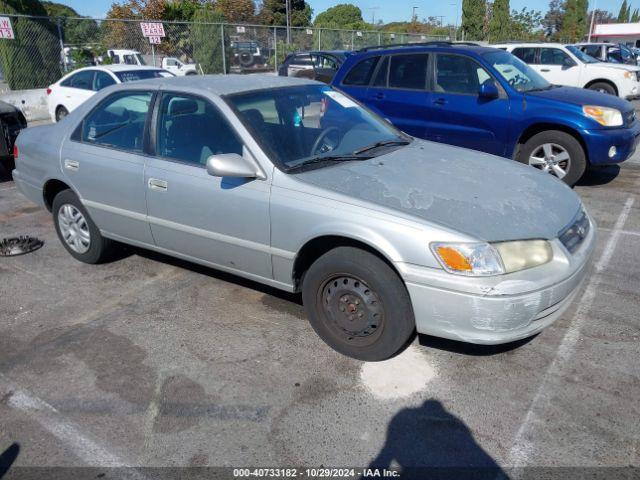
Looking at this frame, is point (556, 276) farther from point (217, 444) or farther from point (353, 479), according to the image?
point (217, 444)

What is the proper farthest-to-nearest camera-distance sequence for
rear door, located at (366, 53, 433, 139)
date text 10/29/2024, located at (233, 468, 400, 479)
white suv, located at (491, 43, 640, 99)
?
white suv, located at (491, 43, 640, 99)
rear door, located at (366, 53, 433, 139)
date text 10/29/2024, located at (233, 468, 400, 479)

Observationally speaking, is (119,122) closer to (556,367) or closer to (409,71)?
(556,367)

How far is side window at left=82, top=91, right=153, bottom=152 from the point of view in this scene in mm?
4098

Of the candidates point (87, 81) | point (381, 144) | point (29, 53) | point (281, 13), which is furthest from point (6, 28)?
point (281, 13)

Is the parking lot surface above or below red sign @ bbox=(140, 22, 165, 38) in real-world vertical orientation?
below

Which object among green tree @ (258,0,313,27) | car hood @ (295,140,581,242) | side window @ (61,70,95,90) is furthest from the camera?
green tree @ (258,0,313,27)

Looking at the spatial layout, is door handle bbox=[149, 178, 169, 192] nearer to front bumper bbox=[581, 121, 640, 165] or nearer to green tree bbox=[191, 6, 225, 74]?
front bumper bbox=[581, 121, 640, 165]

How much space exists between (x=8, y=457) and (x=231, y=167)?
6.23 ft

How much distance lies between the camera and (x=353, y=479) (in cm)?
242

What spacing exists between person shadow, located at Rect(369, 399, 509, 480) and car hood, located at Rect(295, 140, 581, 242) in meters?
0.98

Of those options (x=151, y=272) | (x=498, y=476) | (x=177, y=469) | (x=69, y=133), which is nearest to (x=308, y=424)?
(x=177, y=469)

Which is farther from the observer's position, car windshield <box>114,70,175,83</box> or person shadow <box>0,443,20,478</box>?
car windshield <box>114,70,175,83</box>

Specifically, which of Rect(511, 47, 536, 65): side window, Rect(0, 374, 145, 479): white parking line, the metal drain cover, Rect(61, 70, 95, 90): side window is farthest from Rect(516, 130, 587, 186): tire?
Rect(61, 70, 95, 90): side window

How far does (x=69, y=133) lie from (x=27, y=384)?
231 centimetres
